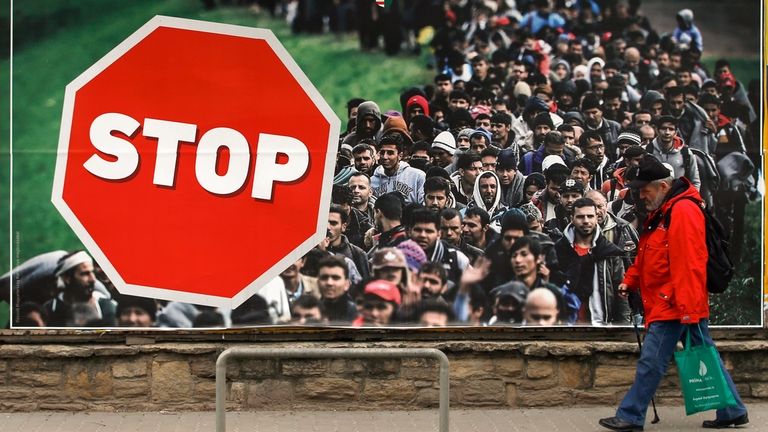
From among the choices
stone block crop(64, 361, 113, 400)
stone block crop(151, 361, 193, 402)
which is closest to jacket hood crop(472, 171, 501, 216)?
stone block crop(151, 361, 193, 402)

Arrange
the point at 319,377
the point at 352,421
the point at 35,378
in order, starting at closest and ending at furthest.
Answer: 1. the point at 352,421
2. the point at 35,378
3. the point at 319,377

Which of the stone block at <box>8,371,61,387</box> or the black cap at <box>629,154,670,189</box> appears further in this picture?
the stone block at <box>8,371,61,387</box>

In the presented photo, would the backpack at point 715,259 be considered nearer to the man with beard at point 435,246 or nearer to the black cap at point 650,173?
the black cap at point 650,173

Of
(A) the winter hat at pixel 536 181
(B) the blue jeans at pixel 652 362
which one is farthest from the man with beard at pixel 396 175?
(B) the blue jeans at pixel 652 362

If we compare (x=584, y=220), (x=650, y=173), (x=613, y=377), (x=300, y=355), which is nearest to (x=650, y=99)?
(x=584, y=220)

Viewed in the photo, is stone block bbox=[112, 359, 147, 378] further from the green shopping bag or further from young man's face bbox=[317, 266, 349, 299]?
the green shopping bag

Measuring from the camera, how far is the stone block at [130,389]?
7887 millimetres

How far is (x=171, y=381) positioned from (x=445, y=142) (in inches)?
98.0

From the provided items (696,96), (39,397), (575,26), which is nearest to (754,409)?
(696,96)

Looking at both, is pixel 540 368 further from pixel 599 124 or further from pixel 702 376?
pixel 599 124

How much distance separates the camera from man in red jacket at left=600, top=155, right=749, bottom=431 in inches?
276

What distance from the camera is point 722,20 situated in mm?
8203

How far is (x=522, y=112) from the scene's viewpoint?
817 centimetres

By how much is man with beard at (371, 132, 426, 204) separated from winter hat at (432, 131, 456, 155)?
22 centimetres
